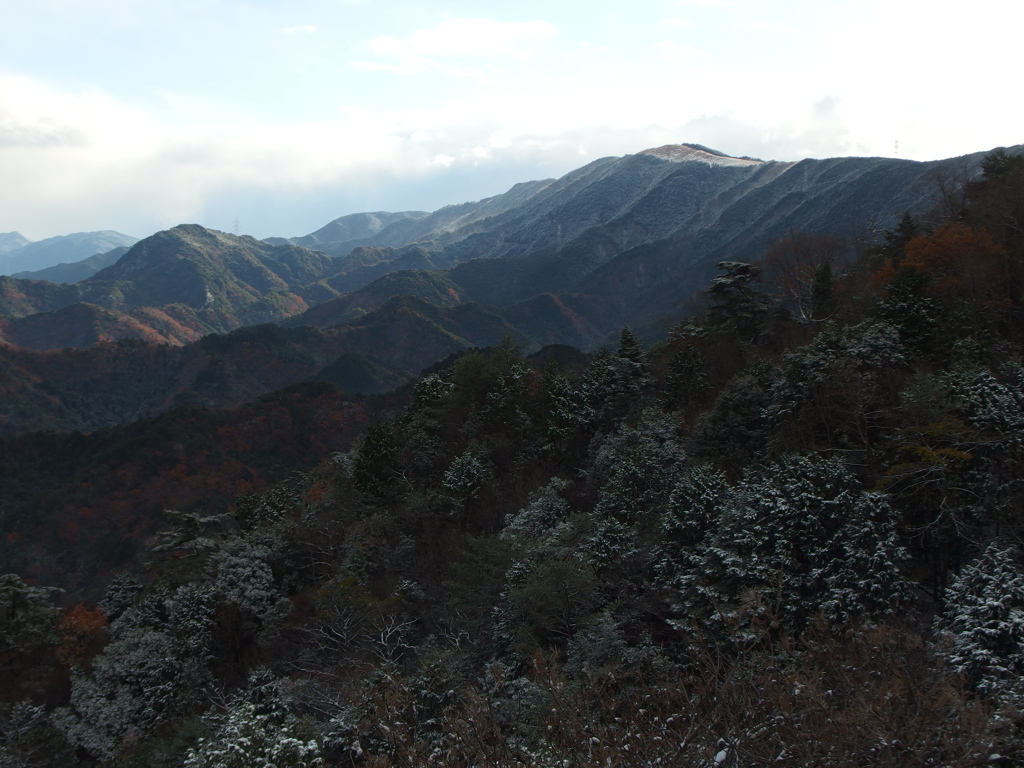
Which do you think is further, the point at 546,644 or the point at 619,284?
the point at 619,284

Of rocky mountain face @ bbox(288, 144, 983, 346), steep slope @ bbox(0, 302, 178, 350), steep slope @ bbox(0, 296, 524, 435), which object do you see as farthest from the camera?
steep slope @ bbox(0, 302, 178, 350)

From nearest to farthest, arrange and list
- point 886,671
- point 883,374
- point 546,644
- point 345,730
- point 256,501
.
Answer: point 886,671, point 345,730, point 546,644, point 883,374, point 256,501

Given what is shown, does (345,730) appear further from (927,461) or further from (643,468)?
(927,461)

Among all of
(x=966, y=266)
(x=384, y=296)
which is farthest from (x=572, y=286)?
(x=966, y=266)

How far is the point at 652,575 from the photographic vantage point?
16594 millimetres

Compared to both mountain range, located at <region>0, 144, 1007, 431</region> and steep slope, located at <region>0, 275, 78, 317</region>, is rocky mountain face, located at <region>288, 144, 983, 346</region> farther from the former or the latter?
steep slope, located at <region>0, 275, 78, 317</region>

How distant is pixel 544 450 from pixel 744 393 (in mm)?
9572

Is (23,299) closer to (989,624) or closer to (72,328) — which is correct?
(72,328)

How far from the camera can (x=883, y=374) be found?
18562 mm

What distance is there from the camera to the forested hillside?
28.1 ft

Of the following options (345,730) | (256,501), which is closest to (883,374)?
(345,730)

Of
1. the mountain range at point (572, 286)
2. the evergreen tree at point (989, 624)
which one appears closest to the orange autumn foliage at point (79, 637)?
the evergreen tree at point (989, 624)

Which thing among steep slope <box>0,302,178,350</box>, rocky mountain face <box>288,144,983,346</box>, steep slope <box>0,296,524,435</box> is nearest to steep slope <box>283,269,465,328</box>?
rocky mountain face <box>288,144,983,346</box>

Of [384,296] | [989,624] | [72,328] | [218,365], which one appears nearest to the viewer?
[989,624]
